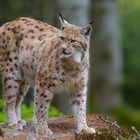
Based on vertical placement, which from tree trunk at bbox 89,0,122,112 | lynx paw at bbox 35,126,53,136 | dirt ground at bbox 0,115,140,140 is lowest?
tree trunk at bbox 89,0,122,112

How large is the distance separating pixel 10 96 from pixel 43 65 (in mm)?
741

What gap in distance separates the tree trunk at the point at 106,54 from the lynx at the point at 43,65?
46.5 feet

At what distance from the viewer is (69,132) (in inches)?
437

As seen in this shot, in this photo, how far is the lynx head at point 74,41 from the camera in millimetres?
10562

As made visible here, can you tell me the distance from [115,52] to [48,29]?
1439 centimetres

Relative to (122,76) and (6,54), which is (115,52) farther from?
(6,54)

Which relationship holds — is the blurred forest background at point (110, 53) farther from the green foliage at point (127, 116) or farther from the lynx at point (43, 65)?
the lynx at point (43, 65)

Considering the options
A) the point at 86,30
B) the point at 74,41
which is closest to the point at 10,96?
the point at 74,41

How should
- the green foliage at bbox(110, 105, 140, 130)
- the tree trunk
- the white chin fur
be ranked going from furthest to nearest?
the tree trunk, the green foliage at bbox(110, 105, 140, 130), the white chin fur

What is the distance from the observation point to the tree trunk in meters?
26.0

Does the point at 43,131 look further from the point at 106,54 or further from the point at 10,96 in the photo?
the point at 106,54

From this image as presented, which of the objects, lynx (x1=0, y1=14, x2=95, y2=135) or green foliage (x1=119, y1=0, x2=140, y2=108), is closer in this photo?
lynx (x1=0, y1=14, x2=95, y2=135)

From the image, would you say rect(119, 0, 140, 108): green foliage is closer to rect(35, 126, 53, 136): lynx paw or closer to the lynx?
the lynx

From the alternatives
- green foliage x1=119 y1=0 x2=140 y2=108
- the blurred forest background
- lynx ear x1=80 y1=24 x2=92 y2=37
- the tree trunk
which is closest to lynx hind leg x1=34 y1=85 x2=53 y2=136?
lynx ear x1=80 y1=24 x2=92 y2=37
